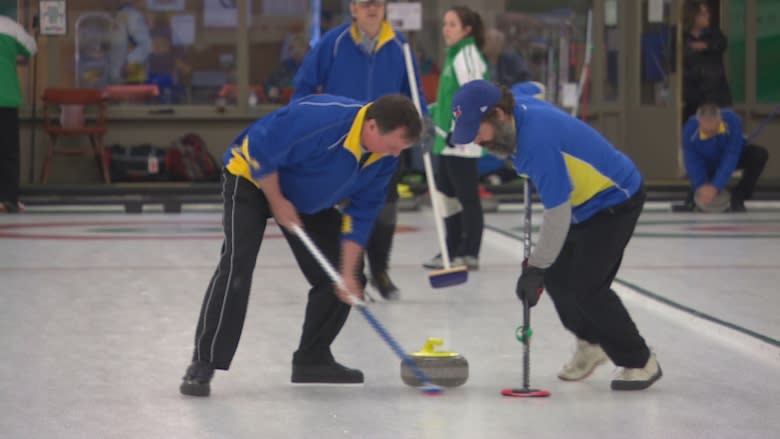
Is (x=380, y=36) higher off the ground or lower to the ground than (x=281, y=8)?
Answer: lower

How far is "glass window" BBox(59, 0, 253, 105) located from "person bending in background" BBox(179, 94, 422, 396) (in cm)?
1134

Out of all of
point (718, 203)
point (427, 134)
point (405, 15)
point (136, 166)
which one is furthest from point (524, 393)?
point (136, 166)

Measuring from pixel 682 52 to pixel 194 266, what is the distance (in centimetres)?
885

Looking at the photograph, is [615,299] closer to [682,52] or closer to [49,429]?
[49,429]

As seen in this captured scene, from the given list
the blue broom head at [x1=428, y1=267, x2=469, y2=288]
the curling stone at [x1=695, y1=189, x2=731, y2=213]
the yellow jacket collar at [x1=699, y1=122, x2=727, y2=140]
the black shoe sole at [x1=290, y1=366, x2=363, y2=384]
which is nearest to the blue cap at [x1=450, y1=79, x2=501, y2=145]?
the black shoe sole at [x1=290, y1=366, x2=363, y2=384]

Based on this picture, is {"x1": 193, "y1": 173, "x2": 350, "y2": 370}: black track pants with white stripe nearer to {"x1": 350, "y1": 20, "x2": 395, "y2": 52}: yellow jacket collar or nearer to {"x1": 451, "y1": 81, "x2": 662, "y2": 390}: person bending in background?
{"x1": 451, "y1": 81, "x2": 662, "y2": 390}: person bending in background

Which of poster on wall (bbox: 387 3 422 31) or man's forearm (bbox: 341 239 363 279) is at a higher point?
poster on wall (bbox: 387 3 422 31)

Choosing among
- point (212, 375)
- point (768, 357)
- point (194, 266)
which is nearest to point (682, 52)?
point (194, 266)

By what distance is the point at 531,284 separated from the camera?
183 inches

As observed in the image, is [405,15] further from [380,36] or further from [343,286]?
[343,286]

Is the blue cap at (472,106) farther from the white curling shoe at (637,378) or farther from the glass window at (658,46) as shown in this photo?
the glass window at (658,46)

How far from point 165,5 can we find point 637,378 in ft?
39.8

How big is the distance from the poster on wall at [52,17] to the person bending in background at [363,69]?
882 centimetres

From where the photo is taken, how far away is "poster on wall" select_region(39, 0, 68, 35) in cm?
1566
